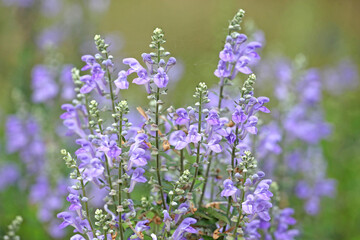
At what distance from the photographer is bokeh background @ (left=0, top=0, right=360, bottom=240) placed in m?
3.70

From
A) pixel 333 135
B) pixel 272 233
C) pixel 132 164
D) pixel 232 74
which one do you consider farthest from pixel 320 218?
pixel 132 164

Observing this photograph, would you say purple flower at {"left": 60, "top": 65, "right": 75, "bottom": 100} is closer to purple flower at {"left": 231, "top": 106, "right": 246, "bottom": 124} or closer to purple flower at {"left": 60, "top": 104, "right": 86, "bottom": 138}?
purple flower at {"left": 60, "top": 104, "right": 86, "bottom": 138}

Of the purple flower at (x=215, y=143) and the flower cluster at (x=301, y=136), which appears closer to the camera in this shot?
the purple flower at (x=215, y=143)

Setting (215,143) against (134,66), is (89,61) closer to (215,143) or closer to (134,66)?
(134,66)

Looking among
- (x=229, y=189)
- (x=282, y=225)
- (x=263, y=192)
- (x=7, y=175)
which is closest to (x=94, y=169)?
(x=229, y=189)

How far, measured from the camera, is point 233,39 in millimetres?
2639

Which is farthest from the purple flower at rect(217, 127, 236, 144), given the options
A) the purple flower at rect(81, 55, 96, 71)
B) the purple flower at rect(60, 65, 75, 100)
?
the purple flower at rect(60, 65, 75, 100)

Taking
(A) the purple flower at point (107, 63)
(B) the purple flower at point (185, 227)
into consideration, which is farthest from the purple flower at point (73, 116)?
(B) the purple flower at point (185, 227)

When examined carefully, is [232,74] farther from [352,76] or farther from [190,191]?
[352,76]

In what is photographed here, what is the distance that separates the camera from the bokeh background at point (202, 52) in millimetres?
3697

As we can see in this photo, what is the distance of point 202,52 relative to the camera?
386 centimetres

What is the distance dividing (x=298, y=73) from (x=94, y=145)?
2.70m

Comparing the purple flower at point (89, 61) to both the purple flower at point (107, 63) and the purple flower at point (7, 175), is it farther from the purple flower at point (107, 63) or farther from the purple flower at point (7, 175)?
the purple flower at point (7, 175)

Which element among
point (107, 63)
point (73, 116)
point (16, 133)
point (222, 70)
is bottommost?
point (73, 116)
